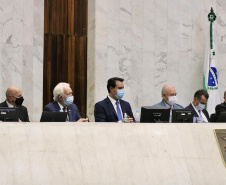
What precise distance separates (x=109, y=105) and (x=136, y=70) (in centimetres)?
355

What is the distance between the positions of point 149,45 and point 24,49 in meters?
2.51

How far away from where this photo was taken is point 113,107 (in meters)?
8.10

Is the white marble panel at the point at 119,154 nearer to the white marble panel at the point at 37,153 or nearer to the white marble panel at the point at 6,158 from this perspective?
the white marble panel at the point at 37,153

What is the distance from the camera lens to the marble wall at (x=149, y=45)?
1124cm

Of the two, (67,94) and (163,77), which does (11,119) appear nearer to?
(67,94)

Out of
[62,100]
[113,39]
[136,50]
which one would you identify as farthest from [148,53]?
[62,100]

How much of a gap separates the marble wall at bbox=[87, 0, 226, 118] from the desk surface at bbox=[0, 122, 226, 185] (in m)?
4.75

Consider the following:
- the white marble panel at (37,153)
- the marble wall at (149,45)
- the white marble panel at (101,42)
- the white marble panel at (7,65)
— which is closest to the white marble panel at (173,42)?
the marble wall at (149,45)

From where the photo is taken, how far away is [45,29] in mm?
11125

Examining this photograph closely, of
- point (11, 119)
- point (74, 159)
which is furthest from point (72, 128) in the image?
point (11, 119)

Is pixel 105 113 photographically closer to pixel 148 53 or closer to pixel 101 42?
pixel 101 42

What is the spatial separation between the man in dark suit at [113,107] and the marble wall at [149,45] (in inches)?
112

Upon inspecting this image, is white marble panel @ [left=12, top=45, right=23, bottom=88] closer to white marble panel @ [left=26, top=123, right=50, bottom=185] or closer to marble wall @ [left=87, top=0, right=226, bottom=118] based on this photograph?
marble wall @ [left=87, top=0, right=226, bottom=118]

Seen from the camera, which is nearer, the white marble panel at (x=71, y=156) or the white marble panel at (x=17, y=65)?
the white marble panel at (x=71, y=156)
